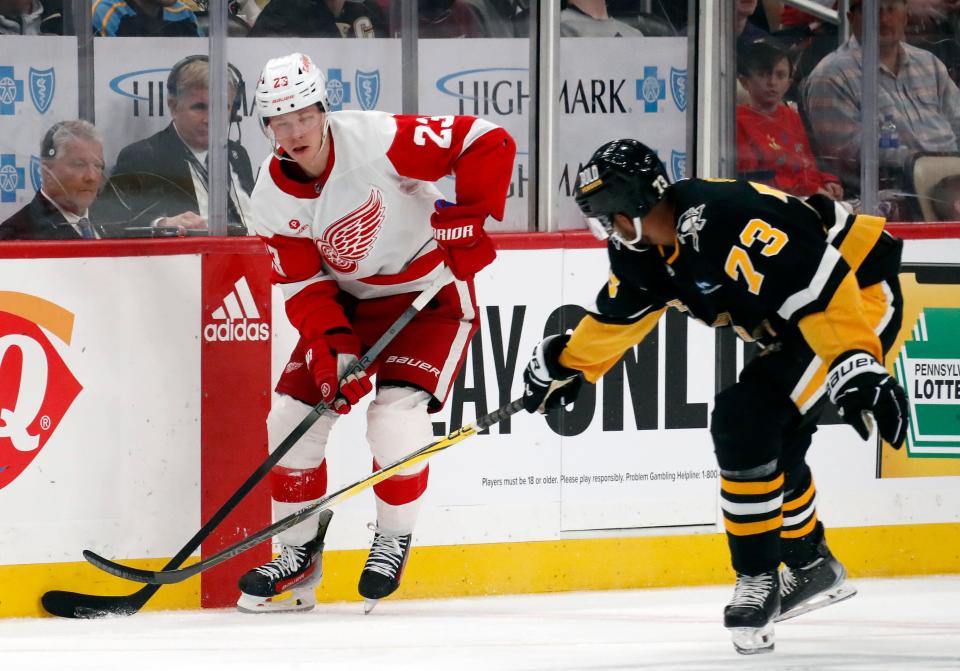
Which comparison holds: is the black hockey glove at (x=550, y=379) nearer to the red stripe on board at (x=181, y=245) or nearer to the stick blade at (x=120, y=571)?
the red stripe on board at (x=181, y=245)

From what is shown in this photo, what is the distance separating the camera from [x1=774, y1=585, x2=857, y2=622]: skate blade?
10.6 ft

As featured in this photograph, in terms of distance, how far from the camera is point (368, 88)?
3.98m

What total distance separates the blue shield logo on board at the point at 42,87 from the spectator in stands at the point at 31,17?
0.10 meters

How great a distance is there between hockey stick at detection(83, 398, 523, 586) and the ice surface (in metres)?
0.12

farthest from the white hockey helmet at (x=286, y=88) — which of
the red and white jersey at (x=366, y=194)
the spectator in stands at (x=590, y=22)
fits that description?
the spectator in stands at (x=590, y=22)

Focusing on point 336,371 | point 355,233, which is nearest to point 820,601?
point 336,371

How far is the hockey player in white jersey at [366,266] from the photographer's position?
333 centimetres

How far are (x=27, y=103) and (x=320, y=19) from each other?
824 millimetres

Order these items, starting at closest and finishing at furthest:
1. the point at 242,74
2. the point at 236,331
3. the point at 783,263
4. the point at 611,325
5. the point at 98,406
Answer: the point at 783,263 < the point at 611,325 < the point at 98,406 < the point at 236,331 < the point at 242,74

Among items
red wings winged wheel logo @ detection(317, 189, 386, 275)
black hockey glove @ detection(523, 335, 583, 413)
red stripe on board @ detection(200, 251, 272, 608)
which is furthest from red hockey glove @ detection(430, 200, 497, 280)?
red stripe on board @ detection(200, 251, 272, 608)

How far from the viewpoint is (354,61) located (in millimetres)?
3957

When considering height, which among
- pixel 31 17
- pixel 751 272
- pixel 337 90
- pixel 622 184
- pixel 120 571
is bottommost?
pixel 120 571

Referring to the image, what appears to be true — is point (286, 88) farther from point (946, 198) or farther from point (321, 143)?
point (946, 198)

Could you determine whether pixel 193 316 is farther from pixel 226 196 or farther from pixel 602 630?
pixel 602 630
